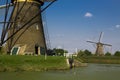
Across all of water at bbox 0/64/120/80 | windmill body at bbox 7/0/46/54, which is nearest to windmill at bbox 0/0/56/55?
windmill body at bbox 7/0/46/54

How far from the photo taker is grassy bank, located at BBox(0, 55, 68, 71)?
2404 cm

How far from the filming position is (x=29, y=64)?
25312mm

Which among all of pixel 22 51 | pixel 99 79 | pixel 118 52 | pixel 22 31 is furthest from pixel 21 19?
pixel 118 52

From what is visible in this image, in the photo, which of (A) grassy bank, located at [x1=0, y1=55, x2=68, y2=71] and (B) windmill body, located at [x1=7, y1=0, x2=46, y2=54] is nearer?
(A) grassy bank, located at [x1=0, y1=55, x2=68, y2=71]

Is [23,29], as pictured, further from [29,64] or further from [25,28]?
[29,64]

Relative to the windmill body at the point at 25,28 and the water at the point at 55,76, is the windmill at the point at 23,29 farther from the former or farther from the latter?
the water at the point at 55,76

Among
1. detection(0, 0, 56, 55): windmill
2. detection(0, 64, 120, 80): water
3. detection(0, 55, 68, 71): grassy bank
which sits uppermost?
detection(0, 0, 56, 55): windmill

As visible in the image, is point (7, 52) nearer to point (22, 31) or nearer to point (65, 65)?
point (22, 31)

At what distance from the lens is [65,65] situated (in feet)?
93.6

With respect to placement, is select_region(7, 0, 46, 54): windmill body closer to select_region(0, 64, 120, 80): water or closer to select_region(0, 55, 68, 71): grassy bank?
select_region(0, 55, 68, 71): grassy bank

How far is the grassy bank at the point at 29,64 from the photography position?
24.0m

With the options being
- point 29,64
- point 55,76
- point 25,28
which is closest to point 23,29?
point 25,28

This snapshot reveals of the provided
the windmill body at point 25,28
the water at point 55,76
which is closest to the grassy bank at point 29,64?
the water at point 55,76

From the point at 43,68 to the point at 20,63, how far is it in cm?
226
